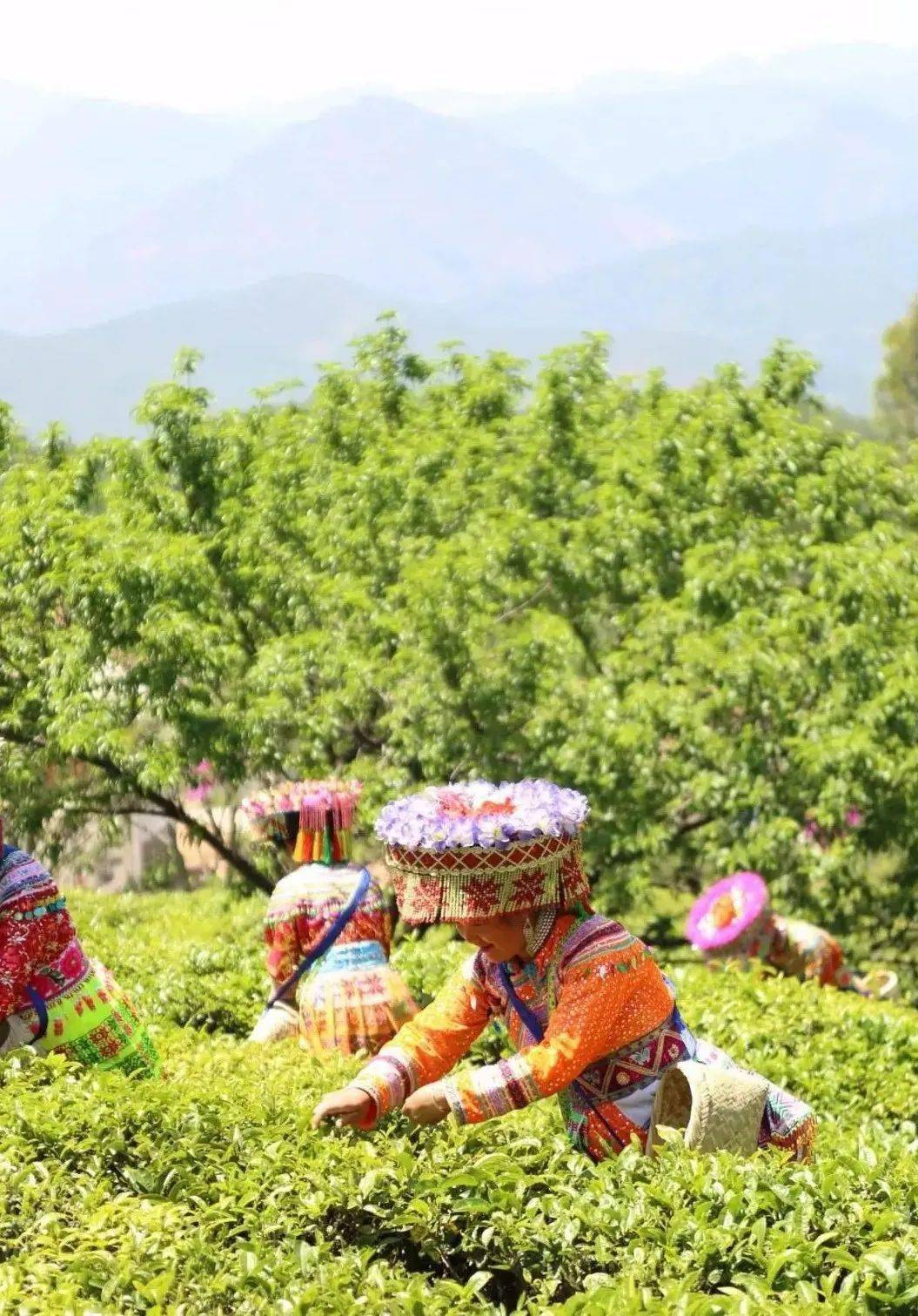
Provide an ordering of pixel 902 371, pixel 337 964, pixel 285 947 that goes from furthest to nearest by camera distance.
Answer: pixel 902 371
pixel 285 947
pixel 337 964

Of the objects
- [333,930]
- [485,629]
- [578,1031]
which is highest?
[578,1031]

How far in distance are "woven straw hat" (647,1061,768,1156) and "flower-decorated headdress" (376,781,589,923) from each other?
648mm

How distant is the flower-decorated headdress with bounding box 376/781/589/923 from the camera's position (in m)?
4.38

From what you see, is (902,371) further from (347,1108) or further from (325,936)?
(347,1108)

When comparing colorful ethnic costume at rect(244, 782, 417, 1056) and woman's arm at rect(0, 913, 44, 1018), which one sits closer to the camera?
woman's arm at rect(0, 913, 44, 1018)

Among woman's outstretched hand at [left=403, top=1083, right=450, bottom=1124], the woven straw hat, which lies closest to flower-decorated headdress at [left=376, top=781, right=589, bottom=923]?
woman's outstretched hand at [left=403, top=1083, right=450, bottom=1124]

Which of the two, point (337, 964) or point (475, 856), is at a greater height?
point (475, 856)

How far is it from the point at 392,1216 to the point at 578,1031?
0.76m

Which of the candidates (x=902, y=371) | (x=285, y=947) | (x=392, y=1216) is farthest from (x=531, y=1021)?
(x=902, y=371)

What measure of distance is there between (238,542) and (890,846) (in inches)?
241

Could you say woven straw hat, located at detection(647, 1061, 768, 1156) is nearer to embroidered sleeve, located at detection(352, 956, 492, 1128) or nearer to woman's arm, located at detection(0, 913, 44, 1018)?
embroidered sleeve, located at detection(352, 956, 492, 1128)

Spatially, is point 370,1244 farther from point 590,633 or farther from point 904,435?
point 904,435

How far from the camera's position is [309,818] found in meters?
7.19

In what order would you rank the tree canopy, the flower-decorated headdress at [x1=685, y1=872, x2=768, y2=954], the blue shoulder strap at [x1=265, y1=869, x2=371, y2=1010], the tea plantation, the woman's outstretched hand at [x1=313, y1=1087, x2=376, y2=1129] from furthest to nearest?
1. the tree canopy
2. the flower-decorated headdress at [x1=685, y1=872, x2=768, y2=954]
3. the blue shoulder strap at [x1=265, y1=869, x2=371, y2=1010]
4. the woman's outstretched hand at [x1=313, y1=1087, x2=376, y2=1129]
5. the tea plantation
